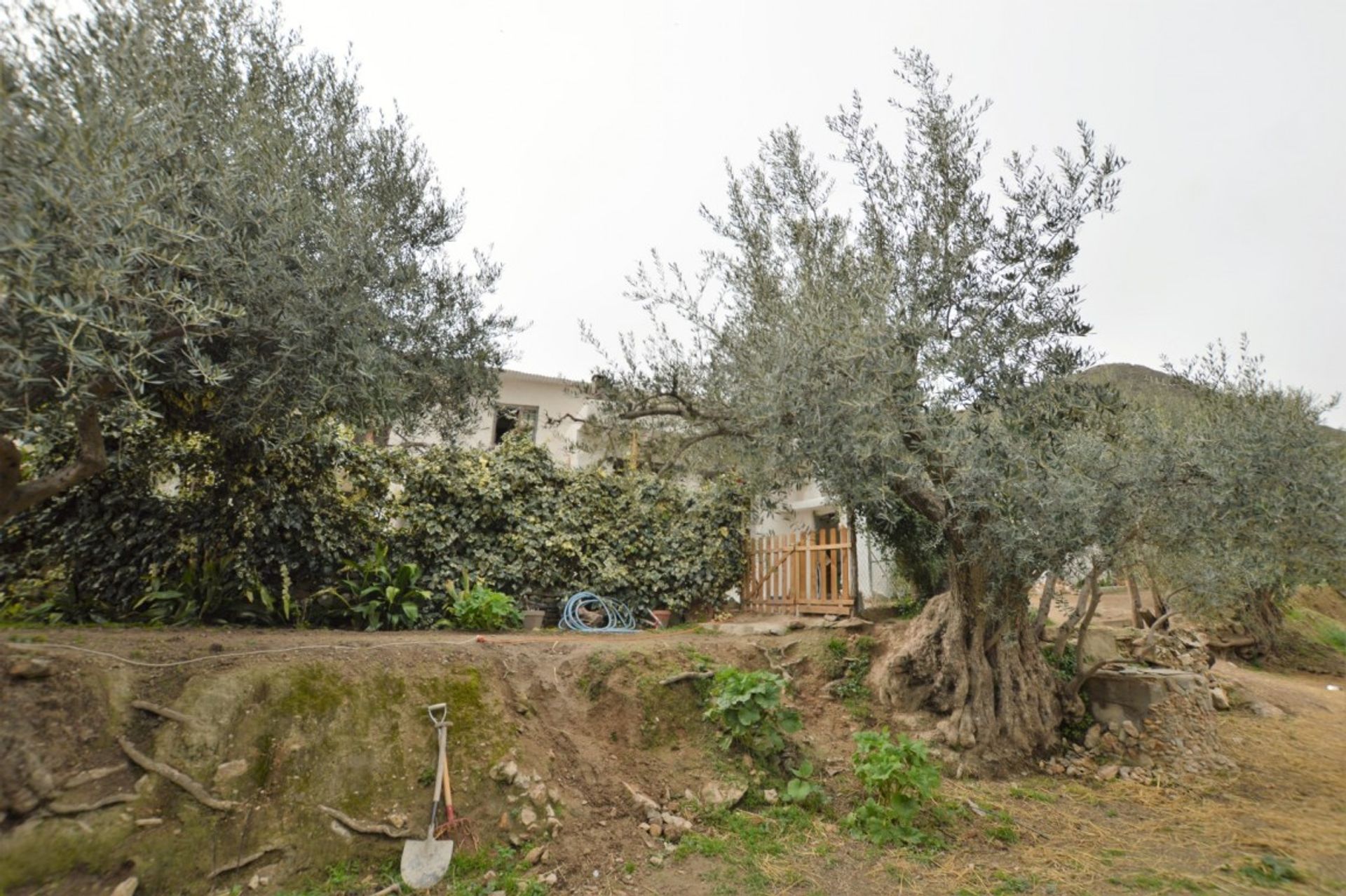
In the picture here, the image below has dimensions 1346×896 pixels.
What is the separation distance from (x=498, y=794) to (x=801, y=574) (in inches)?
283

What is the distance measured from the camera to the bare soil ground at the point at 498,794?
4215 mm

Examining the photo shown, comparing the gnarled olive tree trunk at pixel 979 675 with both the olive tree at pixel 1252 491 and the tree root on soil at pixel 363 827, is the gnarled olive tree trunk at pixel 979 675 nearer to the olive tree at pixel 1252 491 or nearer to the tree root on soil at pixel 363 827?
the olive tree at pixel 1252 491

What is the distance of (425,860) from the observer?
434 cm

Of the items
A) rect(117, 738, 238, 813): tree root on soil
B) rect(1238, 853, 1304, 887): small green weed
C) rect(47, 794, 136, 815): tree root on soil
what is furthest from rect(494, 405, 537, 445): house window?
rect(1238, 853, 1304, 887): small green weed

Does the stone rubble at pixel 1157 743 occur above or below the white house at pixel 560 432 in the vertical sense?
below

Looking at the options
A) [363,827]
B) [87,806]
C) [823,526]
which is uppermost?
[823,526]

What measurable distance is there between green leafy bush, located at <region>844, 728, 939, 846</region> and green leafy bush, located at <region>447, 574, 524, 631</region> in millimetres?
5257

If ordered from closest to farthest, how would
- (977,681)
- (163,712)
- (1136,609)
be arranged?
(163,712)
(977,681)
(1136,609)

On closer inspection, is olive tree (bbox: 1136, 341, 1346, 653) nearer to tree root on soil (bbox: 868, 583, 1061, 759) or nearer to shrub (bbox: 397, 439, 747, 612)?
tree root on soil (bbox: 868, 583, 1061, 759)

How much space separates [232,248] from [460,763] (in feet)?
12.9

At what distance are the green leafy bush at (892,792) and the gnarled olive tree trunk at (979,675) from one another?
4.98 ft

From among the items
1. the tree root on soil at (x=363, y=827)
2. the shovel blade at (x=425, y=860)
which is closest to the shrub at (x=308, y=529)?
the tree root on soil at (x=363, y=827)

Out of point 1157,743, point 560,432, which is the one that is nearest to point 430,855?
point 1157,743

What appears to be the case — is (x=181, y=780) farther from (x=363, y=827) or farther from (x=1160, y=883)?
(x=1160, y=883)
